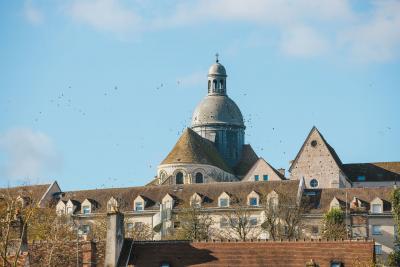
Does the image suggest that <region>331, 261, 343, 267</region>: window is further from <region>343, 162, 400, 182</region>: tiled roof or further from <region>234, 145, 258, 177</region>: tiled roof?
<region>234, 145, 258, 177</region>: tiled roof

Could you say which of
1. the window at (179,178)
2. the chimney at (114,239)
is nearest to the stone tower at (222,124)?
the window at (179,178)

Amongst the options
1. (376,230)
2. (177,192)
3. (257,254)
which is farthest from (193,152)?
(257,254)

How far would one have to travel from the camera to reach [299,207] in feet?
404

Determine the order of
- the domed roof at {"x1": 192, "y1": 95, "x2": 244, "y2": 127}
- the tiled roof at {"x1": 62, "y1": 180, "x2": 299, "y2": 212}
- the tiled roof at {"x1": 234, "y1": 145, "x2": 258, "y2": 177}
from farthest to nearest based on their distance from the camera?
the domed roof at {"x1": 192, "y1": 95, "x2": 244, "y2": 127}
the tiled roof at {"x1": 234, "y1": 145, "x2": 258, "y2": 177}
the tiled roof at {"x1": 62, "y1": 180, "x2": 299, "y2": 212}

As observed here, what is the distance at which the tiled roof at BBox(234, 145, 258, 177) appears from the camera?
529ft

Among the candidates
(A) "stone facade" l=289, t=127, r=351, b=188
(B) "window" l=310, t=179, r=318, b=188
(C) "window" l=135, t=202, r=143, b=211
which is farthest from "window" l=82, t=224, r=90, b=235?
(B) "window" l=310, t=179, r=318, b=188

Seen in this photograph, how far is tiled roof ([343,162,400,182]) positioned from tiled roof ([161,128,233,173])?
1640cm

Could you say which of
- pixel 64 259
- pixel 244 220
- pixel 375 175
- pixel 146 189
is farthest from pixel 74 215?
pixel 64 259

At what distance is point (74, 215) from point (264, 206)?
65.5ft

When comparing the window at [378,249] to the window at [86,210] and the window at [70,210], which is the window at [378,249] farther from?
the window at [70,210]

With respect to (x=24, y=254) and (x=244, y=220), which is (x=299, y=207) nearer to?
(x=244, y=220)

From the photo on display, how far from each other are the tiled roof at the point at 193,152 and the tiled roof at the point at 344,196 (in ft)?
78.2

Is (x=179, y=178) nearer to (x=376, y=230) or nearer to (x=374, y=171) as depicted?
(x=374, y=171)

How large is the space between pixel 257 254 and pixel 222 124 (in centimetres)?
9337
